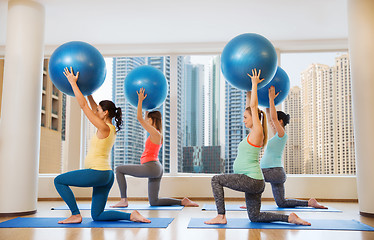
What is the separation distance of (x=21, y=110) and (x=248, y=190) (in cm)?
267

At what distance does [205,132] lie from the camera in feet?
21.2

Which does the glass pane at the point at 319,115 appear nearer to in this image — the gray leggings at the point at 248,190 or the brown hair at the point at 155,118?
the brown hair at the point at 155,118

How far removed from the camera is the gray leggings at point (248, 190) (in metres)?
3.24

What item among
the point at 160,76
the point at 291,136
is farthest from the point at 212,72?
the point at 160,76

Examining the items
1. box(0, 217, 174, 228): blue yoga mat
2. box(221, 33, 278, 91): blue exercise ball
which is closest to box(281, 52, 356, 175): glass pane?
box(221, 33, 278, 91): blue exercise ball

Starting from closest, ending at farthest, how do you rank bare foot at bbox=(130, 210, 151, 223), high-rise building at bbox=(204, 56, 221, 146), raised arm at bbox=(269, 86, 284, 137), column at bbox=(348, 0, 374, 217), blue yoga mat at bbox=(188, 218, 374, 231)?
blue yoga mat at bbox=(188, 218, 374, 231), bare foot at bbox=(130, 210, 151, 223), raised arm at bbox=(269, 86, 284, 137), column at bbox=(348, 0, 374, 217), high-rise building at bbox=(204, 56, 221, 146)

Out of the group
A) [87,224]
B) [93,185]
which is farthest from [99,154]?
[87,224]

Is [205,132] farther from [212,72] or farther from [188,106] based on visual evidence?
[212,72]

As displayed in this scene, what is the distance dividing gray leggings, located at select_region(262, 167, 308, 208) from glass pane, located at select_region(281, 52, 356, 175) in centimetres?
163

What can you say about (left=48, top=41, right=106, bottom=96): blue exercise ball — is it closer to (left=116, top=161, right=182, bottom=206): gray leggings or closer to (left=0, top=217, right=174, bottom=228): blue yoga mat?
(left=0, top=217, right=174, bottom=228): blue yoga mat

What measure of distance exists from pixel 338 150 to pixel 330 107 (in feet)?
2.31

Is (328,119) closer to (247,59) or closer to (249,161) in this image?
(249,161)

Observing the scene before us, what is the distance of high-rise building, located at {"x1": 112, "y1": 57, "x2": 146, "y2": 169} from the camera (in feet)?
21.3

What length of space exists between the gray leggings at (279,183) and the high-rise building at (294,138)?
1.58 metres
